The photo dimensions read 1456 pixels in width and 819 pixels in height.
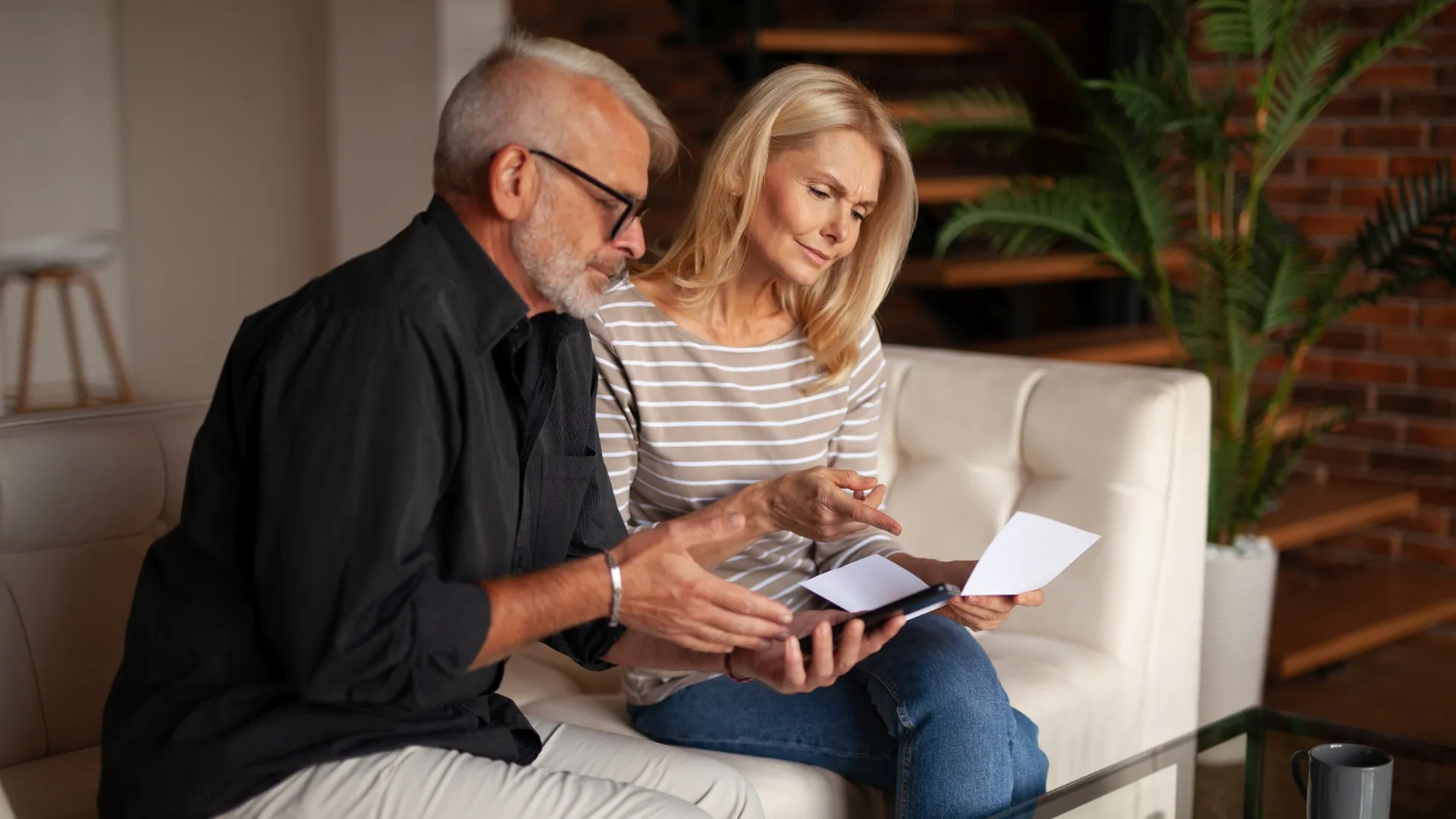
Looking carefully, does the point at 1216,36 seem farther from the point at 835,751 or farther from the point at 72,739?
the point at 72,739

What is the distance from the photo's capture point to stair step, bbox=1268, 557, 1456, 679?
3.30 meters

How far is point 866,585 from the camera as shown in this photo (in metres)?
1.60

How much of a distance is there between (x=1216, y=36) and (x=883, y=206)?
1.23m

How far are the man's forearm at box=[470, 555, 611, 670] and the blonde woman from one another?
0.45m

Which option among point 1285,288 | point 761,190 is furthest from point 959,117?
point 761,190

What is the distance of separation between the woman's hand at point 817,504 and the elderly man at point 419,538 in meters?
0.22

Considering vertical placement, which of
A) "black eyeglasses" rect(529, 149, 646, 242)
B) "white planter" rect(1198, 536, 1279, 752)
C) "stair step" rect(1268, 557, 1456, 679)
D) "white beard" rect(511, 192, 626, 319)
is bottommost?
"stair step" rect(1268, 557, 1456, 679)

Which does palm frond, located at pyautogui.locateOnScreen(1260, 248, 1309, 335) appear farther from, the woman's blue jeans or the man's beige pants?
the man's beige pants

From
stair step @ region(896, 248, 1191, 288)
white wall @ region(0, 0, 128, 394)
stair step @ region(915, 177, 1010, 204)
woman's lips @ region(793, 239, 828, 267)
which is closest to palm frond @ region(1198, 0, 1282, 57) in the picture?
stair step @ region(896, 248, 1191, 288)

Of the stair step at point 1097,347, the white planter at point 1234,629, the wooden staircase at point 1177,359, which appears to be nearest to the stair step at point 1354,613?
the wooden staircase at point 1177,359

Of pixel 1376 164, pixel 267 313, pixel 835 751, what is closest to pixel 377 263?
pixel 267 313

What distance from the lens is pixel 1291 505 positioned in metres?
3.66

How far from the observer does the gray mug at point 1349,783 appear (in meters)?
1.43

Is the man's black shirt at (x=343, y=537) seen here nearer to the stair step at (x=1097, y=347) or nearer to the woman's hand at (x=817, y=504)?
the woman's hand at (x=817, y=504)
